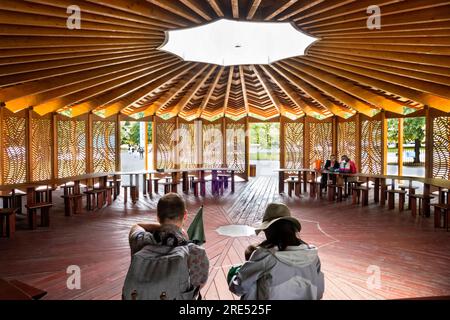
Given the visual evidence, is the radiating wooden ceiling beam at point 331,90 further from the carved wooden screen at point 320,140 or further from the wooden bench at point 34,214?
the wooden bench at point 34,214

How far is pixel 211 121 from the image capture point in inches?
532

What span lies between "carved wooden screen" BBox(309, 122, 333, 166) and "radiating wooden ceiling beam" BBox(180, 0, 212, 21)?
29.7 feet

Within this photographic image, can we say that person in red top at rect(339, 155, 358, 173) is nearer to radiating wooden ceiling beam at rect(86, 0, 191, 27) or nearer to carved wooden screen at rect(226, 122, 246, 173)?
carved wooden screen at rect(226, 122, 246, 173)

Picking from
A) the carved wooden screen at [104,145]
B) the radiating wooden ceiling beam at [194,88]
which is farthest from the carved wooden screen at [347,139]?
the carved wooden screen at [104,145]

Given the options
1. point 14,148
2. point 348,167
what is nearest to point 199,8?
point 348,167

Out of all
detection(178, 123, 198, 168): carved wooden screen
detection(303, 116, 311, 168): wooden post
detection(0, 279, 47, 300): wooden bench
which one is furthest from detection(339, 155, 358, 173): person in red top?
detection(0, 279, 47, 300): wooden bench

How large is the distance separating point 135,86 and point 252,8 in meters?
4.86

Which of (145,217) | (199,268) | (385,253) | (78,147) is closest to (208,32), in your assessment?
(145,217)

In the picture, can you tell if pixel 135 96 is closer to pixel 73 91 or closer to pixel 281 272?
pixel 73 91

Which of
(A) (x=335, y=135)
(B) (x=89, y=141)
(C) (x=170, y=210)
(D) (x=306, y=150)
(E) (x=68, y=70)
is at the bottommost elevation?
(C) (x=170, y=210)

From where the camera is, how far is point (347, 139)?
1198 centimetres

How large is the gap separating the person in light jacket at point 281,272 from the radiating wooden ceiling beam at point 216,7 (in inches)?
118

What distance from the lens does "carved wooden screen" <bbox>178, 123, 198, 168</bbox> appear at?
13.1 meters

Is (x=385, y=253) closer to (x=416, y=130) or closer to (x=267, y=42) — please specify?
(x=267, y=42)
